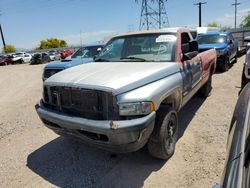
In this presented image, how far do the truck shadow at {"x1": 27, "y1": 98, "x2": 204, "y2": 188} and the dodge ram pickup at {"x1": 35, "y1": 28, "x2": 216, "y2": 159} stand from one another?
366 millimetres

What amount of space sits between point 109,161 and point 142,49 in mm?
2088

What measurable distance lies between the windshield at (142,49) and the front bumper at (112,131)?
5.01 ft

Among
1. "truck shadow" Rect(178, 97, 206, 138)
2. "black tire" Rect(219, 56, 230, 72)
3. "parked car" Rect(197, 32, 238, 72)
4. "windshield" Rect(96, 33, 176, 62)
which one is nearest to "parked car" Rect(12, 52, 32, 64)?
"parked car" Rect(197, 32, 238, 72)

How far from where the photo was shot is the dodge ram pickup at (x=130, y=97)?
317 centimetres

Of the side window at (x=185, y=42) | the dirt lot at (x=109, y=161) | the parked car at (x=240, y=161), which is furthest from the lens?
the side window at (x=185, y=42)

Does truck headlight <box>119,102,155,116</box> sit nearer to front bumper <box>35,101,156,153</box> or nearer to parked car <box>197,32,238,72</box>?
front bumper <box>35,101,156,153</box>

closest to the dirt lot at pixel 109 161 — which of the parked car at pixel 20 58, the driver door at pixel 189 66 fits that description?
the driver door at pixel 189 66

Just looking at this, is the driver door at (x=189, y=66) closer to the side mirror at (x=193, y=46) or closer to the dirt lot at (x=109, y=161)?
the side mirror at (x=193, y=46)

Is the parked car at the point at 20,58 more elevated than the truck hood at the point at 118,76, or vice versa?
the truck hood at the point at 118,76

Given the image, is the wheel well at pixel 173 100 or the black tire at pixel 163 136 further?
the wheel well at pixel 173 100

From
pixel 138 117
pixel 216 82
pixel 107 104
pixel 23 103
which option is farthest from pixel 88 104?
pixel 216 82

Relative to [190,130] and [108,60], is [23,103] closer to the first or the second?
[108,60]

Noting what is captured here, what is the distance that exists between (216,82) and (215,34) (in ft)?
12.8

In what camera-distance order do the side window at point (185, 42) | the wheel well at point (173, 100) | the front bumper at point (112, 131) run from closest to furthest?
the front bumper at point (112, 131) → the wheel well at point (173, 100) → the side window at point (185, 42)
